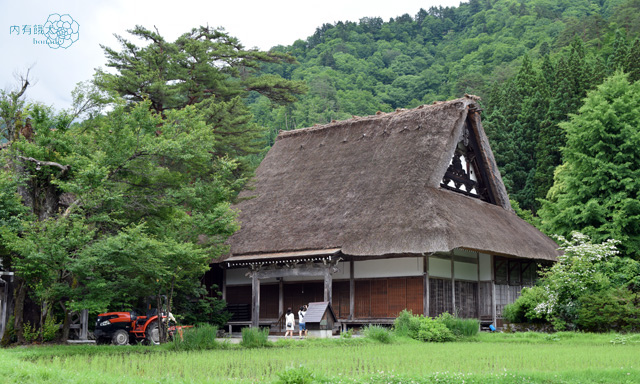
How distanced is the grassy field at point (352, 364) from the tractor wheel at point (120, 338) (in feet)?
12.2

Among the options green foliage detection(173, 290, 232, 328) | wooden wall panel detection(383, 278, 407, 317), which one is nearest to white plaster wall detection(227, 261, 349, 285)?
green foliage detection(173, 290, 232, 328)

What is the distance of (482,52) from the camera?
72.6 m

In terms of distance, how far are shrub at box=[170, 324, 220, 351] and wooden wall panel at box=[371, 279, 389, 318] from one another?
306 inches

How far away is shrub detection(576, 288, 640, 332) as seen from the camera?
1969 cm

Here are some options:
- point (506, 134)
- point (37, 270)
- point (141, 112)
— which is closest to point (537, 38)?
point (506, 134)

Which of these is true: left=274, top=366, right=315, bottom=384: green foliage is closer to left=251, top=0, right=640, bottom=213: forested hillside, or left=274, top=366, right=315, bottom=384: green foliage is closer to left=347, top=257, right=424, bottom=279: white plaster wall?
left=347, top=257, right=424, bottom=279: white plaster wall

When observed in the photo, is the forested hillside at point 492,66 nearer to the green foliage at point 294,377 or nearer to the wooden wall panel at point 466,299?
the wooden wall panel at point 466,299

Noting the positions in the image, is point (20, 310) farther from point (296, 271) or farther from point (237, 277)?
point (237, 277)

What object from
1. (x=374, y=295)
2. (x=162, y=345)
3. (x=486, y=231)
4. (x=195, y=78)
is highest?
(x=195, y=78)

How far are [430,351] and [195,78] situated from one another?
21005 millimetres

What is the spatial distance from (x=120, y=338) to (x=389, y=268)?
9.67 meters

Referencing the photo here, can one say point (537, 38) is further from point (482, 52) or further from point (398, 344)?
point (398, 344)

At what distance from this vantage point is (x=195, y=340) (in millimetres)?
17172

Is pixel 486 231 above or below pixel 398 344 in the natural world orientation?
above
